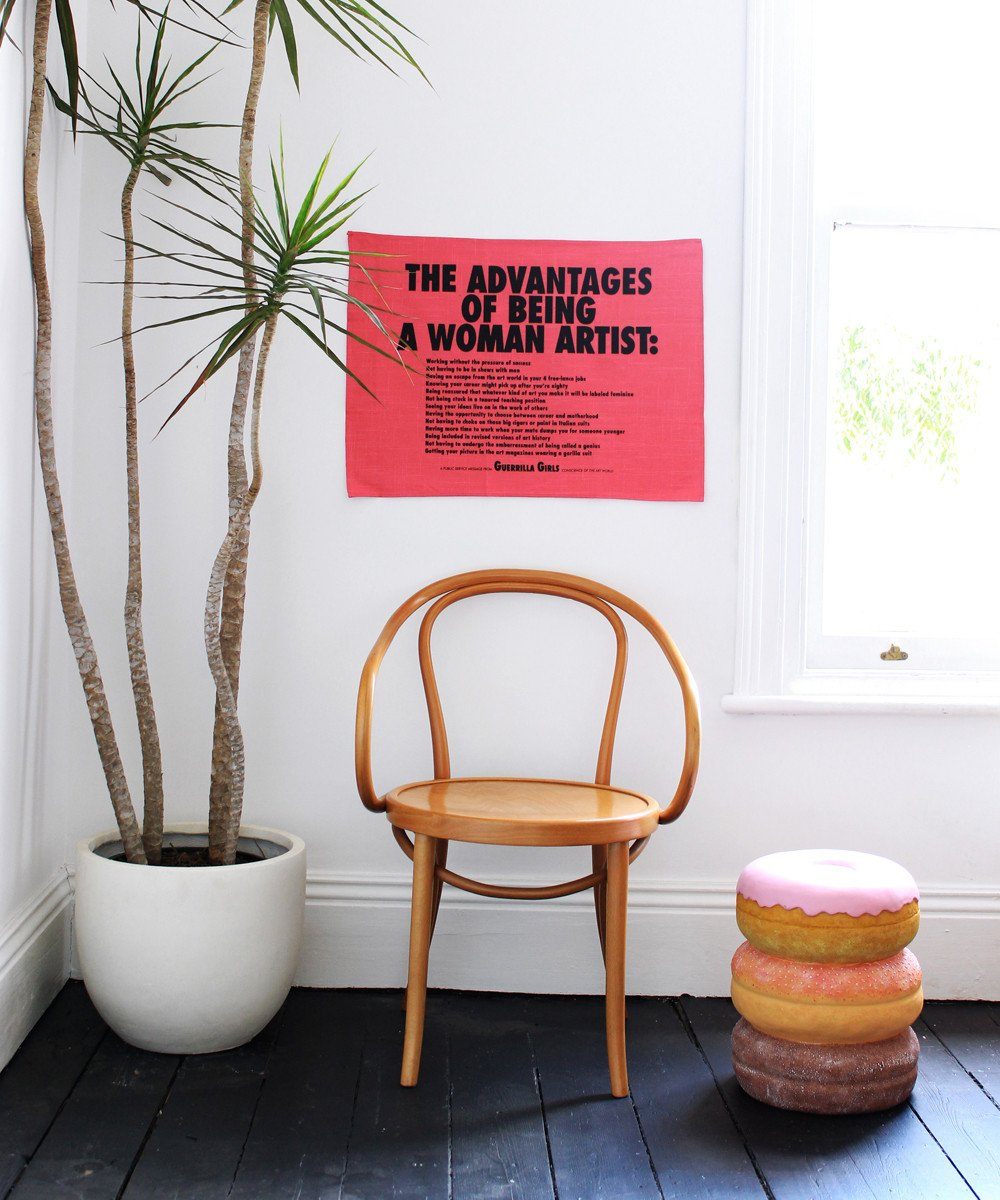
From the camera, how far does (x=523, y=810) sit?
1782 millimetres

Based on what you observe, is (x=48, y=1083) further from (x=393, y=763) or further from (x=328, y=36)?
(x=328, y=36)

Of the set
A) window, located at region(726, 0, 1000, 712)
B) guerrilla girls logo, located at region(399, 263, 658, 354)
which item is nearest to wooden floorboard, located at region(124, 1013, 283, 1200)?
window, located at region(726, 0, 1000, 712)

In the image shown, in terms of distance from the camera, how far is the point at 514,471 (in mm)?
2213

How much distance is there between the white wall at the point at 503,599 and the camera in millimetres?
2199

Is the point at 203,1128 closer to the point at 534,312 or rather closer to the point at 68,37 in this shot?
the point at 534,312

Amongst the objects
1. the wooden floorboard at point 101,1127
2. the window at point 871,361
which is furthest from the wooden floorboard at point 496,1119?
the window at point 871,361

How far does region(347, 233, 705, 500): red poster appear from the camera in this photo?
2207 mm

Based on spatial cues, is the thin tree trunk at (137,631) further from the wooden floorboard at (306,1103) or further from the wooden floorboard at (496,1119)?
the wooden floorboard at (496,1119)

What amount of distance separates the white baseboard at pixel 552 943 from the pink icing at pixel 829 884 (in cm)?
42

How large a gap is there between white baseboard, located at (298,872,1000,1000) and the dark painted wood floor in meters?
0.15

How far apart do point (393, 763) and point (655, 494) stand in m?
0.78

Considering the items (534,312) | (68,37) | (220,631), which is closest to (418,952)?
(220,631)

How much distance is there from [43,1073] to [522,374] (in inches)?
60.9

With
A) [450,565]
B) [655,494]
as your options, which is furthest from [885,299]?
[450,565]
